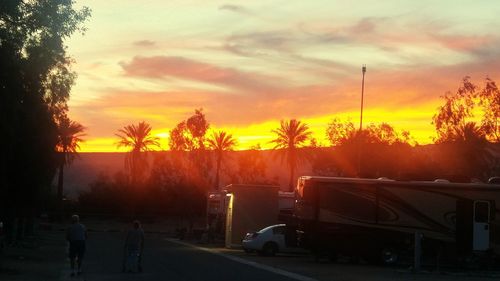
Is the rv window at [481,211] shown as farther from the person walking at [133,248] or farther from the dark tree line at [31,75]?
the dark tree line at [31,75]

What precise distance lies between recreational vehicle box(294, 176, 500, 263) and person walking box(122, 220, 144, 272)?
31.3ft

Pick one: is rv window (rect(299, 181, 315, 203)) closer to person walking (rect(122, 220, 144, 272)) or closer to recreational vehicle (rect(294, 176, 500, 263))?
recreational vehicle (rect(294, 176, 500, 263))

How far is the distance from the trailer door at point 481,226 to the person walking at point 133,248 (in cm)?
1499

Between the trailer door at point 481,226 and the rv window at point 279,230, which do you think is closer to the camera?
the trailer door at point 481,226

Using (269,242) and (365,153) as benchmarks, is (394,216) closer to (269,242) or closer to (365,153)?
(269,242)

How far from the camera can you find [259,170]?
99938 millimetres

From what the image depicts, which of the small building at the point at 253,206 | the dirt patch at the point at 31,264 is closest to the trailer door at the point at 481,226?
the small building at the point at 253,206

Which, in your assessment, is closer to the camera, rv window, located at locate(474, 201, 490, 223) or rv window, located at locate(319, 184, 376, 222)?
rv window, located at locate(474, 201, 490, 223)

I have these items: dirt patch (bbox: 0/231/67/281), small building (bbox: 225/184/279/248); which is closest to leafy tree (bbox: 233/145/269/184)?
small building (bbox: 225/184/279/248)

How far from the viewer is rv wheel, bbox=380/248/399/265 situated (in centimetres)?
3500

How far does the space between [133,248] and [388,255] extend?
12.4 m

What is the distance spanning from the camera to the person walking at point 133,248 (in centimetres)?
2753

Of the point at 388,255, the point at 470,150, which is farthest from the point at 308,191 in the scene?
the point at 470,150

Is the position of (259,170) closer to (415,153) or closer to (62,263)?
(415,153)
